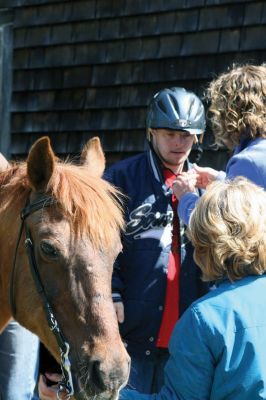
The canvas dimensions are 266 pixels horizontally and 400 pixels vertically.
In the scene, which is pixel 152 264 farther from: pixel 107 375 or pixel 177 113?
pixel 107 375

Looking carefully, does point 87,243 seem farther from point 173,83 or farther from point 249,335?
point 173,83

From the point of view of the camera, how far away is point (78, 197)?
126 inches

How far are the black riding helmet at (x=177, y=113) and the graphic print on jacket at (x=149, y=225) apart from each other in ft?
1.38

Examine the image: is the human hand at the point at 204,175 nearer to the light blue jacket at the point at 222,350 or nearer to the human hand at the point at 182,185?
the human hand at the point at 182,185

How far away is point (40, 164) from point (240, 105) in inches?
39.3

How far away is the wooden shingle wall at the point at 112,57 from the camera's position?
6512mm

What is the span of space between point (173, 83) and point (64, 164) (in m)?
3.45

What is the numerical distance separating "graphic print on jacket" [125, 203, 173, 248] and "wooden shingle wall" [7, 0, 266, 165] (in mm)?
2492

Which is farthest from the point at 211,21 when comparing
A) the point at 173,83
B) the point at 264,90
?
the point at 264,90

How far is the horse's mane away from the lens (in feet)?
10.4

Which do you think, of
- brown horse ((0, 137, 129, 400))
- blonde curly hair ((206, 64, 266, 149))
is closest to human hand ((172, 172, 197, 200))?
blonde curly hair ((206, 64, 266, 149))

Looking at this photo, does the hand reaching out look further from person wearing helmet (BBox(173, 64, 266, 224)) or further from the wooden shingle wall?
the wooden shingle wall

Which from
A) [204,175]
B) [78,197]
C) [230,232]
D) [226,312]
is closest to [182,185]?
[204,175]

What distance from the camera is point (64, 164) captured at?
11.3ft
